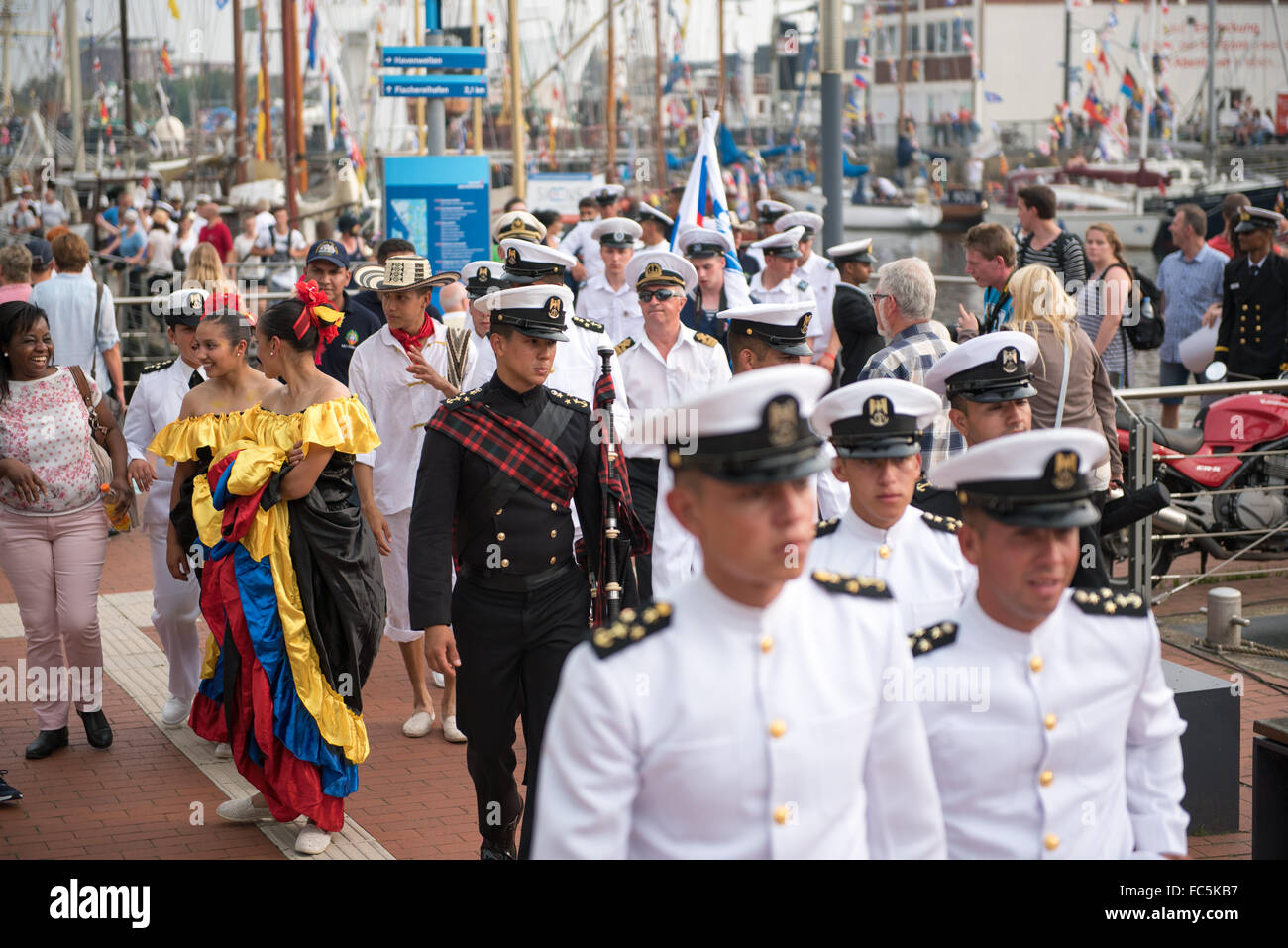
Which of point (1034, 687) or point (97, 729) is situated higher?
point (1034, 687)

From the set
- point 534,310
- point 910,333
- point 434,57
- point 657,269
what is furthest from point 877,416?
point 434,57

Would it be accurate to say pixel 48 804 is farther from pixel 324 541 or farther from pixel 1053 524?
pixel 1053 524

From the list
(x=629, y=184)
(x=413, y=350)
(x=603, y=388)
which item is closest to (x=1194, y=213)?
(x=413, y=350)

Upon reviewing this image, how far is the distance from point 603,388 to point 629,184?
171 feet

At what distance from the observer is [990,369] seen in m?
4.72

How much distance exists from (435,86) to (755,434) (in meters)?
10.8

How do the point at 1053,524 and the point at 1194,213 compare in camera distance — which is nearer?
the point at 1053,524

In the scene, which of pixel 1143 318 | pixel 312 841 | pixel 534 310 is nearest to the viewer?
pixel 534 310

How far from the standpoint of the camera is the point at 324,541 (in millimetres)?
5781

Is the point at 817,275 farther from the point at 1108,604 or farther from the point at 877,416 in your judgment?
the point at 1108,604

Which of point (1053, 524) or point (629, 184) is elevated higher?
point (629, 184)

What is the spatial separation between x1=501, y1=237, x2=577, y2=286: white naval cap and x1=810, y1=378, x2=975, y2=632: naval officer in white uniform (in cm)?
316

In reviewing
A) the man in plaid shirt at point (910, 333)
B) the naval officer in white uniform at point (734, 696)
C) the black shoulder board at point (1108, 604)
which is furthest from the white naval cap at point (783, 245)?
the naval officer in white uniform at point (734, 696)
